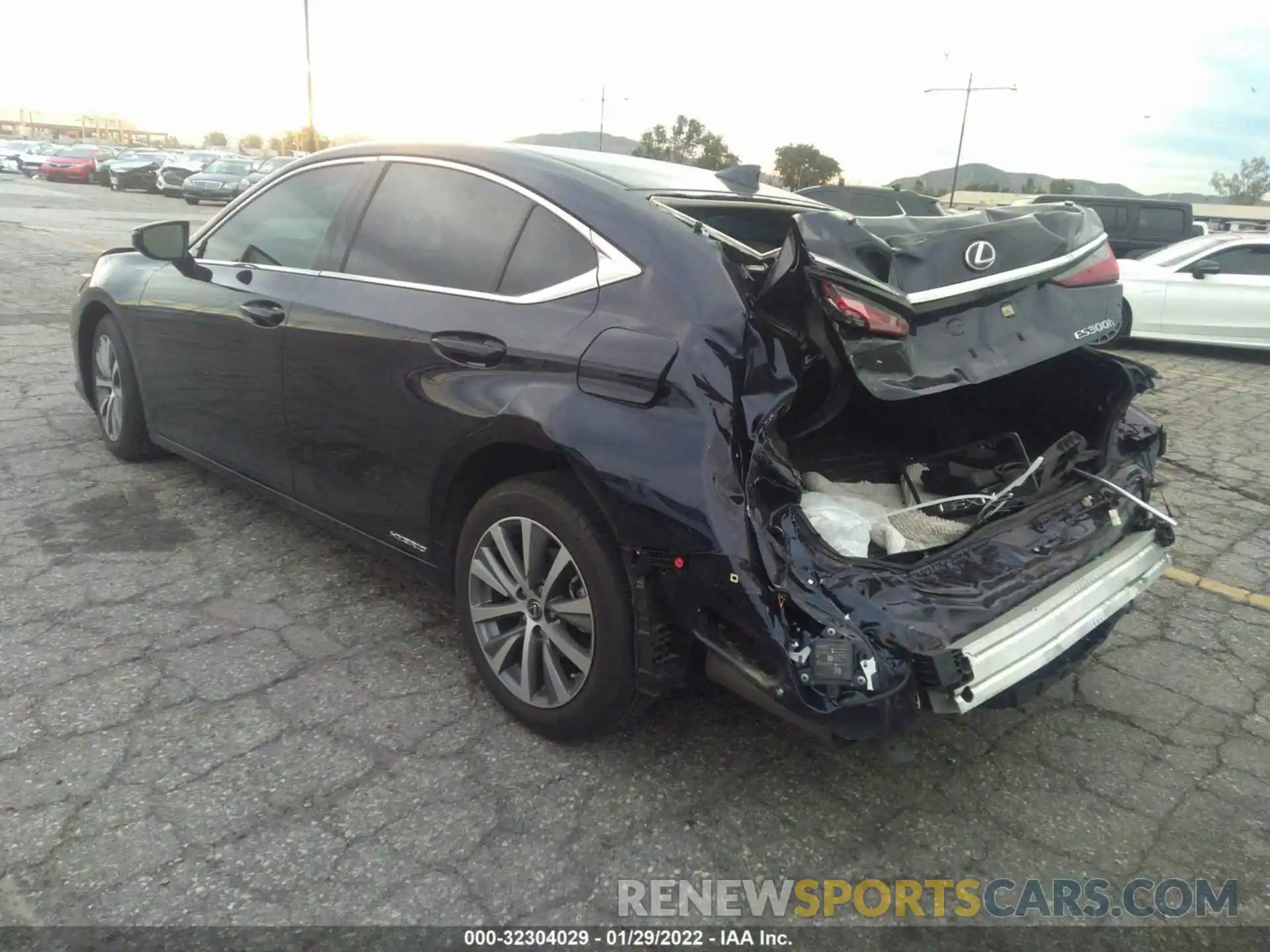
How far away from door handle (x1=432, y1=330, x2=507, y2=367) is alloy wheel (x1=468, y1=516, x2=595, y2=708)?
0.48m

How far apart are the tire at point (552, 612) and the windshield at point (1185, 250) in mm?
10377

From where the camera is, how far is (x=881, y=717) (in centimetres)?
224

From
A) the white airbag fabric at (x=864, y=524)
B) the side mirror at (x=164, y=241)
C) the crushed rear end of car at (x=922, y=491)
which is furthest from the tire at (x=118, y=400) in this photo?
the white airbag fabric at (x=864, y=524)

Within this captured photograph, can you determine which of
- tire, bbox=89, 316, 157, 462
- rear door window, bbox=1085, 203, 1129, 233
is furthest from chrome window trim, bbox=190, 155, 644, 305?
rear door window, bbox=1085, 203, 1129, 233

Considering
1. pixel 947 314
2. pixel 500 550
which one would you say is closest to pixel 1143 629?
pixel 947 314

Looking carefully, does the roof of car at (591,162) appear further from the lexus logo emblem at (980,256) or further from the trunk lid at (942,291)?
the lexus logo emblem at (980,256)

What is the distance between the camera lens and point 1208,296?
1040 centimetres

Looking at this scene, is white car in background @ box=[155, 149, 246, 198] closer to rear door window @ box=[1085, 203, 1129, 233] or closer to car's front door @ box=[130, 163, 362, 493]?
rear door window @ box=[1085, 203, 1129, 233]

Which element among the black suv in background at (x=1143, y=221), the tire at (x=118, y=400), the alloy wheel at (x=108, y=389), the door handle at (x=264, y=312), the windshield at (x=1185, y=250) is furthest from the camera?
the black suv in background at (x=1143, y=221)

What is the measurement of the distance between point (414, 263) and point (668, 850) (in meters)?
1.98

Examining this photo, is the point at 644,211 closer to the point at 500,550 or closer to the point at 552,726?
the point at 500,550

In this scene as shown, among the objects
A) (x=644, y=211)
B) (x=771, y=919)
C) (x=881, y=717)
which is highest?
(x=644, y=211)

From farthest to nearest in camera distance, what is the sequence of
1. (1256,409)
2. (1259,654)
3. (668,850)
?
(1256,409), (1259,654), (668,850)

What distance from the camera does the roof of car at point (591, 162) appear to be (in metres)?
3.04
